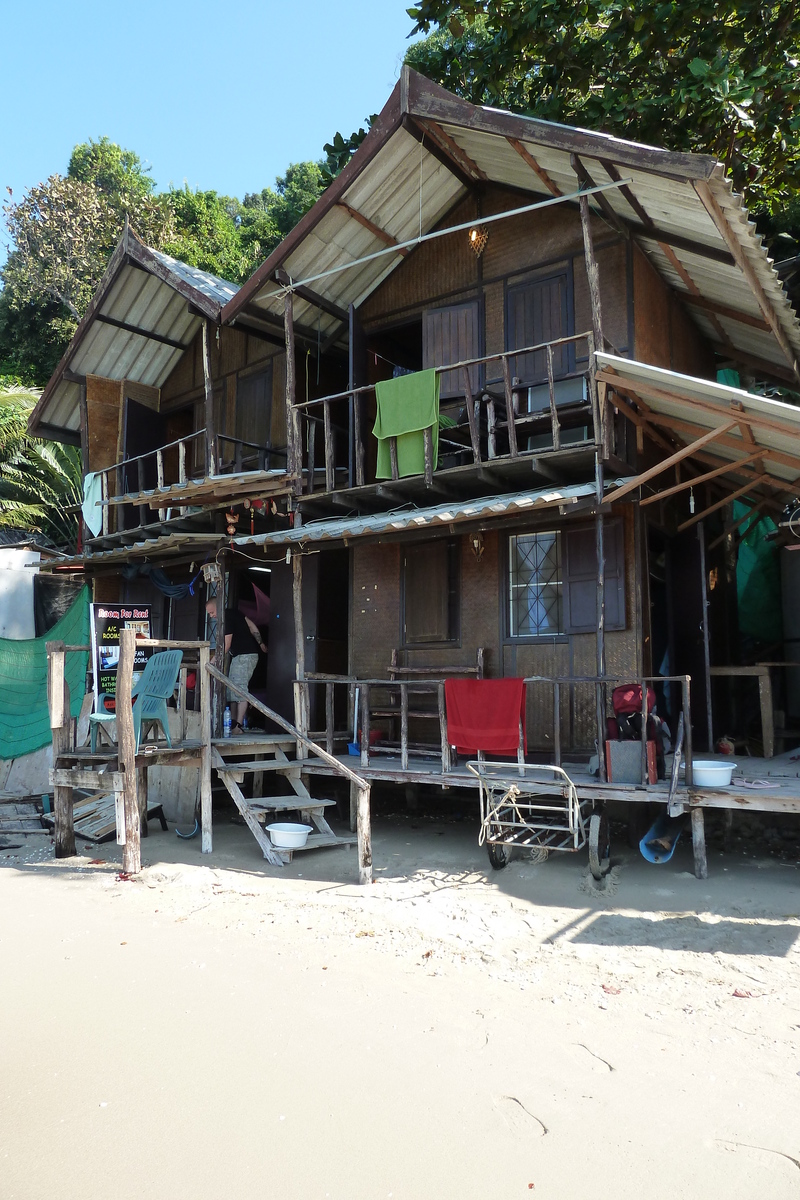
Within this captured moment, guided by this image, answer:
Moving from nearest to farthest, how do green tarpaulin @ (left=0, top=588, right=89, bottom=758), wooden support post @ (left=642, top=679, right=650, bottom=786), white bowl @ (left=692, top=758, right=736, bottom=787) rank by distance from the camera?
1. white bowl @ (left=692, top=758, right=736, bottom=787)
2. wooden support post @ (left=642, top=679, right=650, bottom=786)
3. green tarpaulin @ (left=0, top=588, right=89, bottom=758)

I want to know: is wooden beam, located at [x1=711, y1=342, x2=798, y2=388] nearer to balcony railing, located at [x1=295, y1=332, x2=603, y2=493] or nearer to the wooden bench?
balcony railing, located at [x1=295, y1=332, x2=603, y2=493]

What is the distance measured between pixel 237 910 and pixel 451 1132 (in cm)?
378

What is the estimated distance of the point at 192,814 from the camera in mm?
10430

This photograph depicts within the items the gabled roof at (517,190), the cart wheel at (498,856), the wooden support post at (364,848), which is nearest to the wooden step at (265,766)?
the wooden support post at (364,848)

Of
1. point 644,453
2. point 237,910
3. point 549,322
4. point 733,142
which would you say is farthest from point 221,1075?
point 733,142

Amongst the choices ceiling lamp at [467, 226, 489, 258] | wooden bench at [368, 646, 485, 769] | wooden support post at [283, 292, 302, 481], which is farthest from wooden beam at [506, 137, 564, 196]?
wooden bench at [368, 646, 485, 769]

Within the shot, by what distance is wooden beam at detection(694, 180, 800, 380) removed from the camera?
7412 millimetres

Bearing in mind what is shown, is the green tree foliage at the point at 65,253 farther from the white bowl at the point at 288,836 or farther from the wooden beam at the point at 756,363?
the white bowl at the point at 288,836

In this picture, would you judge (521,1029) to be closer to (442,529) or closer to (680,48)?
(442,529)

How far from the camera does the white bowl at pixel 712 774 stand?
7.35 metres

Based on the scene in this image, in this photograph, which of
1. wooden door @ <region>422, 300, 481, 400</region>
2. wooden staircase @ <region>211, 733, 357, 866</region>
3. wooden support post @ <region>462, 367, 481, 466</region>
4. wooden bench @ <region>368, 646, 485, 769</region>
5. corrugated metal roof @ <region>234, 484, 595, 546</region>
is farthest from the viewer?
wooden door @ <region>422, 300, 481, 400</region>

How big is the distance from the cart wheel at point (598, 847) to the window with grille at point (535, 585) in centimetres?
250

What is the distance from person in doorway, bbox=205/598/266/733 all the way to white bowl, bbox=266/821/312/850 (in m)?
2.78

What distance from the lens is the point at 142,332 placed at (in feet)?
46.1
